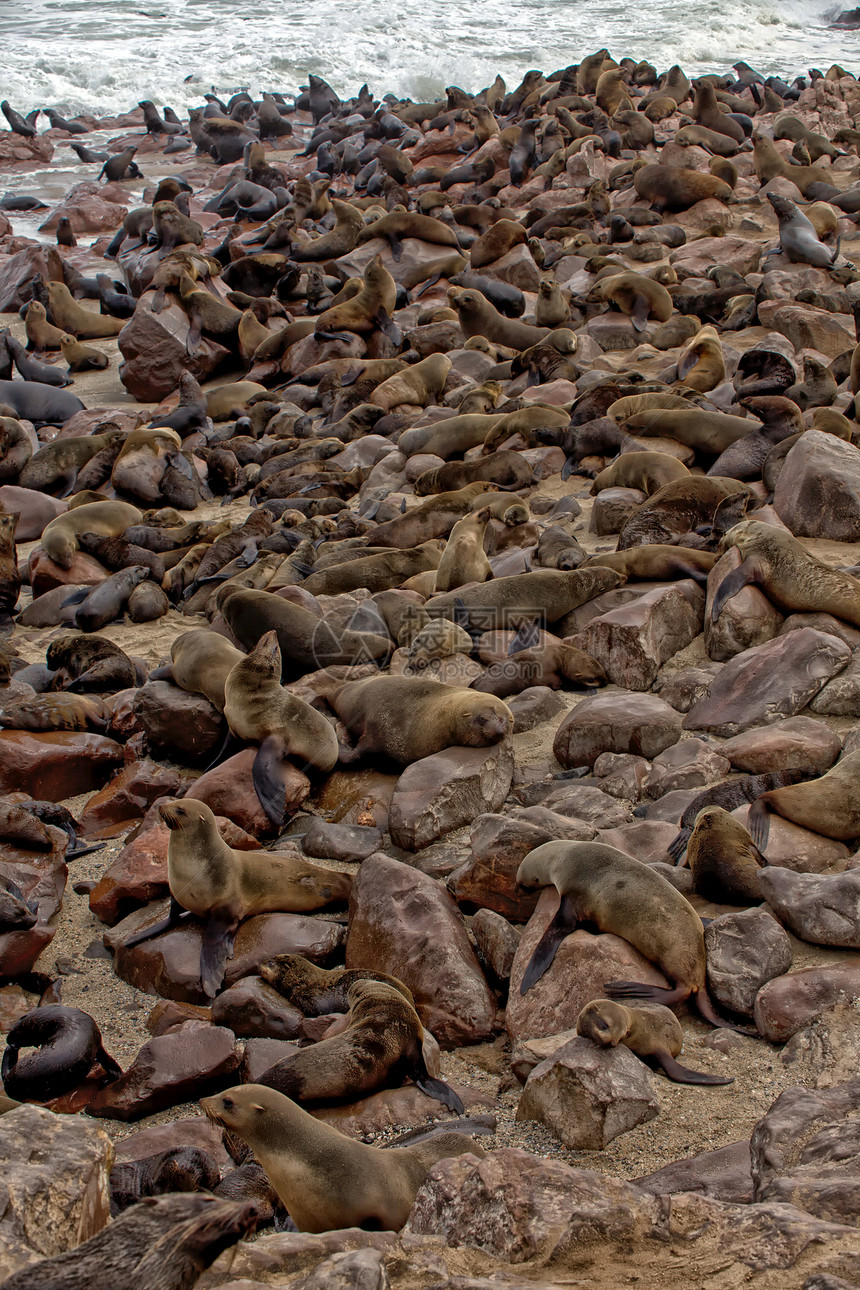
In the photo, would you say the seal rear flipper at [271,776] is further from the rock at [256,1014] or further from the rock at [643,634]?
the rock at [643,634]

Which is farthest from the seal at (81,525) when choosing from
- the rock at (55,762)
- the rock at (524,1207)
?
the rock at (524,1207)

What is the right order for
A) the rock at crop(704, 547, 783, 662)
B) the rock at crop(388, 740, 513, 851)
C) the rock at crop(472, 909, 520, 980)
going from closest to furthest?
the rock at crop(472, 909, 520, 980)
the rock at crop(388, 740, 513, 851)
the rock at crop(704, 547, 783, 662)

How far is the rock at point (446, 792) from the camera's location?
4.71m

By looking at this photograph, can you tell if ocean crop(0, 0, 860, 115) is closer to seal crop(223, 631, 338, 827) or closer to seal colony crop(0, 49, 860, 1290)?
seal colony crop(0, 49, 860, 1290)

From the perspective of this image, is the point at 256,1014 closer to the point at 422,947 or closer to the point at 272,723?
the point at 422,947

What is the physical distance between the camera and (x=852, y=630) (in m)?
5.39

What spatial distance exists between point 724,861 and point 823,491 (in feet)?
11.4

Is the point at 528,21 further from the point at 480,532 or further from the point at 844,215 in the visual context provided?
the point at 480,532

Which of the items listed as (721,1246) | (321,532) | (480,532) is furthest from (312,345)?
(721,1246)

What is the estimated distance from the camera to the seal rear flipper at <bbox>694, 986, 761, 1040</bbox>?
131 inches

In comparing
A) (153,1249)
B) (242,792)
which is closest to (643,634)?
(242,792)

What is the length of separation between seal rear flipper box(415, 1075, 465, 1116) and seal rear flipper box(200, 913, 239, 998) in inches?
42.4

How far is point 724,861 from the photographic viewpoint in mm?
3803

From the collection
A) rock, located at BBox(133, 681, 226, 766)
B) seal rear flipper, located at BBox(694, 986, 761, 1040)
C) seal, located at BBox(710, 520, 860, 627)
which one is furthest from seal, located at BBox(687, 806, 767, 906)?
rock, located at BBox(133, 681, 226, 766)
